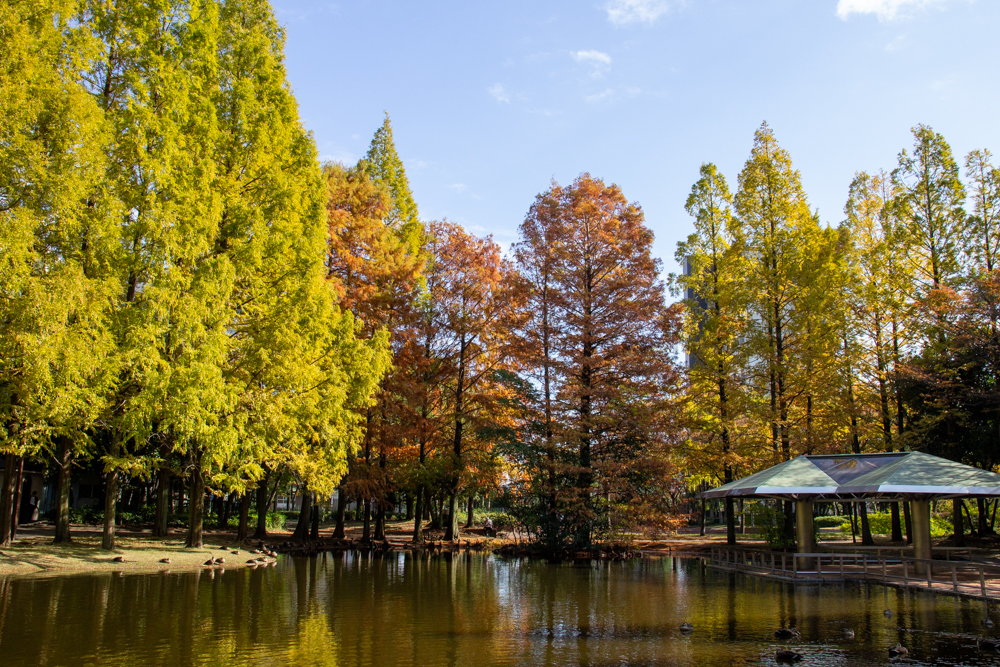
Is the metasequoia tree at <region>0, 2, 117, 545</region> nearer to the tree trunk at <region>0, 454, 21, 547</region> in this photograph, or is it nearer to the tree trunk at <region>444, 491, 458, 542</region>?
the tree trunk at <region>0, 454, 21, 547</region>

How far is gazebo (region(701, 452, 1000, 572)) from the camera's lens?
19.8 metres

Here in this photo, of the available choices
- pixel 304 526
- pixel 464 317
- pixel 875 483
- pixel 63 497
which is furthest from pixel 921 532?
pixel 63 497

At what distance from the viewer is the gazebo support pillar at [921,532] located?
20.8 m

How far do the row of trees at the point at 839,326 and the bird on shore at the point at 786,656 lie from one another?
19817 mm

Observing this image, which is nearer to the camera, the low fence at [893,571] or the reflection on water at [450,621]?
the reflection on water at [450,621]

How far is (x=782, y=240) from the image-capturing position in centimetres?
2986

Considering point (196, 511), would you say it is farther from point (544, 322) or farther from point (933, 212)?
point (933, 212)

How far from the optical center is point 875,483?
809 inches

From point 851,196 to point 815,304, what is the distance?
8.28m

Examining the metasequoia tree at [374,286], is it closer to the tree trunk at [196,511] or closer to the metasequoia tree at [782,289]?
the tree trunk at [196,511]

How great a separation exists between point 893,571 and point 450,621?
17187 millimetres

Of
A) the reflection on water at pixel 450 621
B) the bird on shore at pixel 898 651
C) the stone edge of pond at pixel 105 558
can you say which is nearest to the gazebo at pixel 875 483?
the reflection on water at pixel 450 621

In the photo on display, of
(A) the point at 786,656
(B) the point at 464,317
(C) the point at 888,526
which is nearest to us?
(A) the point at 786,656

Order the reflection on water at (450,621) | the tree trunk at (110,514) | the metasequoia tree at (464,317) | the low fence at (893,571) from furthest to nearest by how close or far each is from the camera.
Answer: the metasequoia tree at (464,317), the tree trunk at (110,514), the low fence at (893,571), the reflection on water at (450,621)
